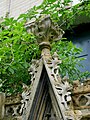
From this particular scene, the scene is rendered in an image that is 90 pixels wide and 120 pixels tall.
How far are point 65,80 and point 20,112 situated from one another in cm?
56

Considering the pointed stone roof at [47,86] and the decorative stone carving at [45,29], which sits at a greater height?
the decorative stone carving at [45,29]

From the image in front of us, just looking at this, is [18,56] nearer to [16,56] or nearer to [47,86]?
[16,56]

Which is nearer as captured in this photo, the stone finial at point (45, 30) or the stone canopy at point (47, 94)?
the stone canopy at point (47, 94)

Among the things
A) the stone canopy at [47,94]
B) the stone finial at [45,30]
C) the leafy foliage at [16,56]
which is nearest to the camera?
the stone canopy at [47,94]

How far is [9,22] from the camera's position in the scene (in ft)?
14.2

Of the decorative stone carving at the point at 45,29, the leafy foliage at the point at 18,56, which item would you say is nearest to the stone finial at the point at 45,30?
the decorative stone carving at the point at 45,29

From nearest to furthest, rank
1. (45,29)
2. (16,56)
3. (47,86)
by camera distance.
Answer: (47,86)
(45,29)
(16,56)

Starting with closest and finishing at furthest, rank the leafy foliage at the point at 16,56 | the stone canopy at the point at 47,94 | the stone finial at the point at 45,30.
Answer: the stone canopy at the point at 47,94 < the stone finial at the point at 45,30 < the leafy foliage at the point at 16,56

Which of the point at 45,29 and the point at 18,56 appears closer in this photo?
the point at 45,29

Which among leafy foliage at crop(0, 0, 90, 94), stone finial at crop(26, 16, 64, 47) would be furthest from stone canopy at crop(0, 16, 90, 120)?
leafy foliage at crop(0, 0, 90, 94)

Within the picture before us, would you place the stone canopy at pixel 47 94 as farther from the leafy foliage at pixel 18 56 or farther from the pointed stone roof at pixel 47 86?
the leafy foliage at pixel 18 56

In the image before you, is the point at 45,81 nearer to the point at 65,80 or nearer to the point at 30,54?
the point at 65,80

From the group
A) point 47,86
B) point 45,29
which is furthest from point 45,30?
point 47,86

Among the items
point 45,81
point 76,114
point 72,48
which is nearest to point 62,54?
point 72,48
